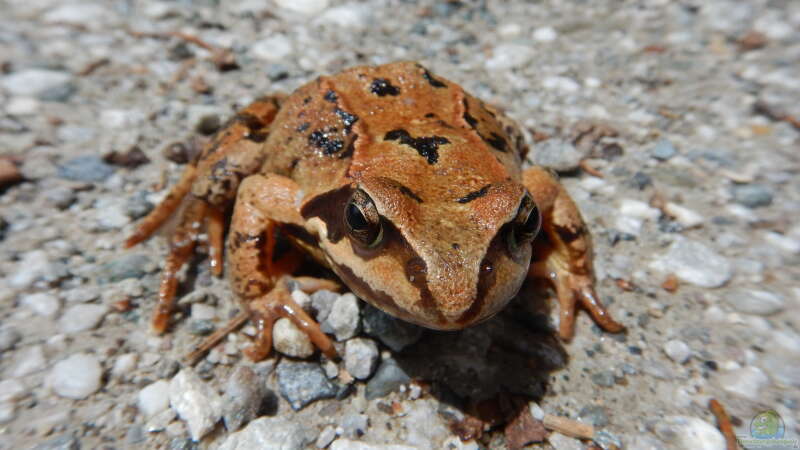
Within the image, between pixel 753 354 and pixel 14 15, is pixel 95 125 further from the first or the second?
pixel 753 354

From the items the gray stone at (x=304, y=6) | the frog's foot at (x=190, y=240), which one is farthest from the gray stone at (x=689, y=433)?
the gray stone at (x=304, y=6)

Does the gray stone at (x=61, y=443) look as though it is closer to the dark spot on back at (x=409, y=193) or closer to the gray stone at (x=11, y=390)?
the gray stone at (x=11, y=390)

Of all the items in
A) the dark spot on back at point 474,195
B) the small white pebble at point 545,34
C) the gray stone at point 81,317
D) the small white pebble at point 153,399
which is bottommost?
the small white pebble at point 153,399

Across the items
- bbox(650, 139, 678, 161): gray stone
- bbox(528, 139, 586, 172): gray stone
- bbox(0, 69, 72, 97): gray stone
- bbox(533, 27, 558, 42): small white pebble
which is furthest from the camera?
bbox(533, 27, 558, 42): small white pebble

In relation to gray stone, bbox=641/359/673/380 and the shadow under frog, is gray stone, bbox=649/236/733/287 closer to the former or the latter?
gray stone, bbox=641/359/673/380

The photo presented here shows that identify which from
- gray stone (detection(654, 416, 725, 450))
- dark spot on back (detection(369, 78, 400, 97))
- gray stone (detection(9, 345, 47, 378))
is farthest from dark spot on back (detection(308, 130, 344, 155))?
gray stone (detection(654, 416, 725, 450))

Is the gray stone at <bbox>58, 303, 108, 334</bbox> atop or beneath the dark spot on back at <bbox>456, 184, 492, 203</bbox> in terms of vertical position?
beneath

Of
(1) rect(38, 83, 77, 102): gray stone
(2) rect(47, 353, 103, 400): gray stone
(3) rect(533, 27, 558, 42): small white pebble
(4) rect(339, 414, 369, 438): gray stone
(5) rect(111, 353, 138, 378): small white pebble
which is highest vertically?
(1) rect(38, 83, 77, 102): gray stone
